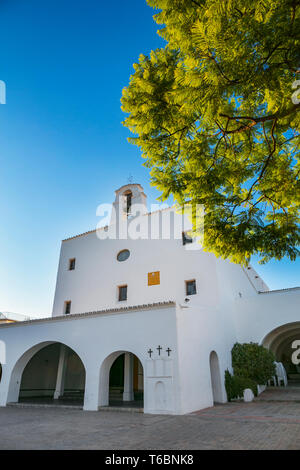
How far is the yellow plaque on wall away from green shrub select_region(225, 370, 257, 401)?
19.1 feet

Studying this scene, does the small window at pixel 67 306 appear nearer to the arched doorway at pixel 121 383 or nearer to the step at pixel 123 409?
the arched doorway at pixel 121 383

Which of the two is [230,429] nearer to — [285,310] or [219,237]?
[219,237]

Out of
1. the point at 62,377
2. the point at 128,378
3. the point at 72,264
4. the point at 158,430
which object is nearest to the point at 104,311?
the point at 128,378

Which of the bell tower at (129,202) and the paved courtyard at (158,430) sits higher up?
the bell tower at (129,202)

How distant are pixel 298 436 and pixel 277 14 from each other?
7.98 m

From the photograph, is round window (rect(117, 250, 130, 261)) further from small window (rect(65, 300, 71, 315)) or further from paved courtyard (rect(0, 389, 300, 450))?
Result: paved courtyard (rect(0, 389, 300, 450))

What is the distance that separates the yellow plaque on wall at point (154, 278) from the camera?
646 inches

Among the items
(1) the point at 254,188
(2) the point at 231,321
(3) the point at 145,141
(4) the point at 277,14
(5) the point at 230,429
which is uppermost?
(4) the point at 277,14

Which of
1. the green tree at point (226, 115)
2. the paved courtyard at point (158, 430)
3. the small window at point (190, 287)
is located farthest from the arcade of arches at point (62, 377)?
the green tree at point (226, 115)

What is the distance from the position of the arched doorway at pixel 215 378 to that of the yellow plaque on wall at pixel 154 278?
16.5 ft

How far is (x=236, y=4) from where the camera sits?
4082 mm

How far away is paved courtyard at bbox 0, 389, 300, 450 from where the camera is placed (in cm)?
576
